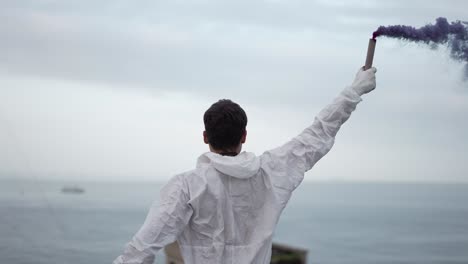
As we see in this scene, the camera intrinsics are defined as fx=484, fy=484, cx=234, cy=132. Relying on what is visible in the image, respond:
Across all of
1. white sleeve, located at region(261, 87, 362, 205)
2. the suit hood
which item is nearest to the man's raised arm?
white sleeve, located at region(261, 87, 362, 205)

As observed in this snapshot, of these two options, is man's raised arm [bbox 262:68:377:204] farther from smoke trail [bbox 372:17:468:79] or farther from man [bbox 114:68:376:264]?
smoke trail [bbox 372:17:468:79]

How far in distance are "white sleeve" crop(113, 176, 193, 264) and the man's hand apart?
942mm

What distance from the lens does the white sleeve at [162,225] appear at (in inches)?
68.0

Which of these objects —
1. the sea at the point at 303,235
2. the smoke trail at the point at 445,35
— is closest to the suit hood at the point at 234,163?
the smoke trail at the point at 445,35

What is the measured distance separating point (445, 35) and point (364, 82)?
55 centimetres

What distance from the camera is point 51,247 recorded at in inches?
2665

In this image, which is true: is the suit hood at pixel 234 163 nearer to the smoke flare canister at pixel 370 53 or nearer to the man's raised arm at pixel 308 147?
the man's raised arm at pixel 308 147

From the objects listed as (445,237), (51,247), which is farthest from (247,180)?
(445,237)

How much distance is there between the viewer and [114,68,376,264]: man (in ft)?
6.10

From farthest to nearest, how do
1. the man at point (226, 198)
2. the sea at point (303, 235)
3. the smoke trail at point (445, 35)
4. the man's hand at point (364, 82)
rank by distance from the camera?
the sea at point (303, 235) → the smoke trail at point (445, 35) → the man's hand at point (364, 82) → the man at point (226, 198)

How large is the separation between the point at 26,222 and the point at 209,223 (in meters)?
99.4

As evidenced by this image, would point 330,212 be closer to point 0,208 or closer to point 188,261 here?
point 0,208

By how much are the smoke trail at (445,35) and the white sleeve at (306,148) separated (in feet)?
1.57

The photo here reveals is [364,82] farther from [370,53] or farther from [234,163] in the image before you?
[234,163]
